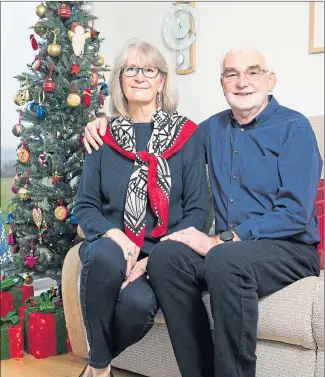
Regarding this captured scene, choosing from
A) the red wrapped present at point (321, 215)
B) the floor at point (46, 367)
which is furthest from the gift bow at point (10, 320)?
the red wrapped present at point (321, 215)

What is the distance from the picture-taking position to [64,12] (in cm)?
285

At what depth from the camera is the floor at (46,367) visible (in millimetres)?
2451

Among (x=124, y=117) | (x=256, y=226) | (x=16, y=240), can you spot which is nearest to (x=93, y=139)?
(x=124, y=117)

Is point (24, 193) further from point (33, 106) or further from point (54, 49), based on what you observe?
point (54, 49)

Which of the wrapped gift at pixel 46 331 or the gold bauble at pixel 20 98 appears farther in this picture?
the gold bauble at pixel 20 98

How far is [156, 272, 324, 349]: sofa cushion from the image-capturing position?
1819 millimetres

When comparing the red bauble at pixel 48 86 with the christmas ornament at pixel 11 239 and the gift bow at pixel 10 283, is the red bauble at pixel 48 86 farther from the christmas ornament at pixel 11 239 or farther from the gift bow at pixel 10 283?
the gift bow at pixel 10 283

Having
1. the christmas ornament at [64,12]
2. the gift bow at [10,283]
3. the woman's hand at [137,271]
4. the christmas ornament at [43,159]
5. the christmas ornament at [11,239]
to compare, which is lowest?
the gift bow at [10,283]

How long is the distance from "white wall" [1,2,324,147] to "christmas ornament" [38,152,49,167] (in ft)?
3.79

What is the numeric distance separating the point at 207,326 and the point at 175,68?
7.24ft

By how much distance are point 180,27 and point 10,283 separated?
1.82 metres

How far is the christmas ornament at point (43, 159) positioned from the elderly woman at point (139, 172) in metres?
0.63

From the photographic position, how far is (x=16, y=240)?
2926 millimetres

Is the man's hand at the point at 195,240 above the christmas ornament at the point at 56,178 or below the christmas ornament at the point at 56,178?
below
